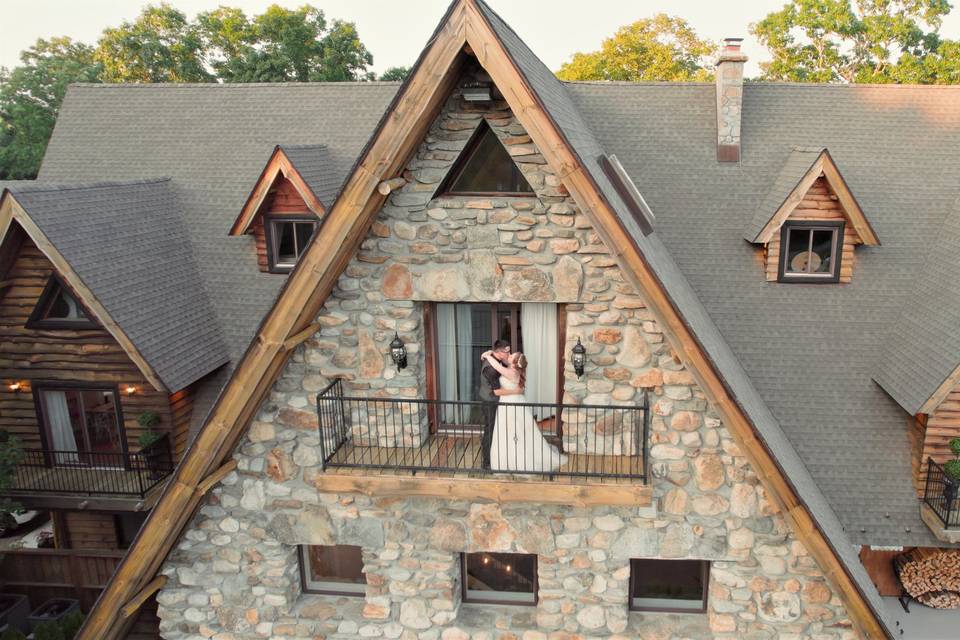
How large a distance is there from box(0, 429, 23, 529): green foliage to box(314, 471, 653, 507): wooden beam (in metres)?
7.31

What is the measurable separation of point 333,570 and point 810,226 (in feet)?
30.0

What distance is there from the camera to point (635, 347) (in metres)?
6.23

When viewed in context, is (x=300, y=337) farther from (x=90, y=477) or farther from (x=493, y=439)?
(x=90, y=477)

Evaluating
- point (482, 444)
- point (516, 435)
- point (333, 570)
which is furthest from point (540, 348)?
point (333, 570)

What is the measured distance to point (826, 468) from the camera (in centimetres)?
927

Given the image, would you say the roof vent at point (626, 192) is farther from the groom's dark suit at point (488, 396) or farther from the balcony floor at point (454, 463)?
the balcony floor at point (454, 463)

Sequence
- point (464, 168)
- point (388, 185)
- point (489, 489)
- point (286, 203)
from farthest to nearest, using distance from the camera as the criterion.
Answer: point (286, 203), point (464, 168), point (489, 489), point (388, 185)

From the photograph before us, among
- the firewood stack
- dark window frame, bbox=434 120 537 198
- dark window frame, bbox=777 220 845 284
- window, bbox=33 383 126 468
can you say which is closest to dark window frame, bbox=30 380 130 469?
window, bbox=33 383 126 468

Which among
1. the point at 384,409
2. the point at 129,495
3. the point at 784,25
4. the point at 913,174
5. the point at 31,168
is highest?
the point at 784,25

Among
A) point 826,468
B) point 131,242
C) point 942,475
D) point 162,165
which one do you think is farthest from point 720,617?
point 162,165

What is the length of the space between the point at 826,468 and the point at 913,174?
6020 mm

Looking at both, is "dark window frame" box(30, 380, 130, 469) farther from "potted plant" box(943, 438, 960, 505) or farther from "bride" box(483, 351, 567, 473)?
"potted plant" box(943, 438, 960, 505)

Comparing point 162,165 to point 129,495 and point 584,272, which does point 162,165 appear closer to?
point 129,495

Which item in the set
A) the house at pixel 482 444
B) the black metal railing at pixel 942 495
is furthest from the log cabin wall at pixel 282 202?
the black metal railing at pixel 942 495
